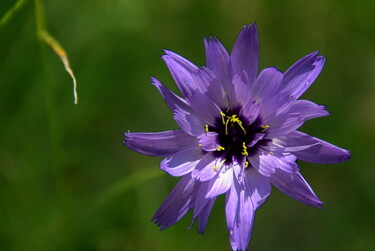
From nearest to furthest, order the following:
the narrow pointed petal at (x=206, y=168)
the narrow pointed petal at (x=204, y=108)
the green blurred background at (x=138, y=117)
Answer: the narrow pointed petal at (x=206, y=168), the narrow pointed petal at (x=204, y=108), the green blurred background at (x=138, y=117)

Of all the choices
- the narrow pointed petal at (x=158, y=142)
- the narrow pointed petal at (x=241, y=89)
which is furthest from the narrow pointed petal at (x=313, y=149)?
the narrow pointed petal at (x=158, y=142)

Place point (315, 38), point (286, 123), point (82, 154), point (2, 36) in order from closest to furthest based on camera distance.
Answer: point (286, 123) < point (2, 36) < point (82, 154) < point (315, 38)

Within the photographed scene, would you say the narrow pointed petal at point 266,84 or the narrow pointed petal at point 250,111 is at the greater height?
the narrow pointed petal at point 266,84

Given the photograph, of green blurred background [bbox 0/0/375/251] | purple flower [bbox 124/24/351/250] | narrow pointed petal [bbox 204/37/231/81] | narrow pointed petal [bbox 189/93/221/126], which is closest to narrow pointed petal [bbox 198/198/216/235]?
purple flower [bbox 124/24/351/250]

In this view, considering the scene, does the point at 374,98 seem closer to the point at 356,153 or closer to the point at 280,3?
the point at 356,153

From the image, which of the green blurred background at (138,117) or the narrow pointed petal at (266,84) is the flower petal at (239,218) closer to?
the narrow pointed petal at (266,84)

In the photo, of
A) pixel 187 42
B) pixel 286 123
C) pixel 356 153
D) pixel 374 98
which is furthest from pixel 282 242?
pixel 286 123

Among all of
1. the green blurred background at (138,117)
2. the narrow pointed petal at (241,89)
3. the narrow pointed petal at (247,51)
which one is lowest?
the green blurred background at (138,117)

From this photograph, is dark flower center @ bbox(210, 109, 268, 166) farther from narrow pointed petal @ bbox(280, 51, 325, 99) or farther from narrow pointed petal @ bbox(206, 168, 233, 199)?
narrow pointed petal @ bbox(280, 51, 325, 99)
